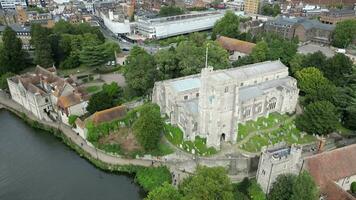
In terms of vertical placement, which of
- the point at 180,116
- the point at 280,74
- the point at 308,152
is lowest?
the point at 308,152

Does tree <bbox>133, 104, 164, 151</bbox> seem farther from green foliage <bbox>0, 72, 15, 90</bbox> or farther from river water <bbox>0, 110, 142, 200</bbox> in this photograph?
green foliage <bbox>0, 72, 15, 90</bbox>

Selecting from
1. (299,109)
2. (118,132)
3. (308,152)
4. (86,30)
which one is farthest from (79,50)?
(308,152)

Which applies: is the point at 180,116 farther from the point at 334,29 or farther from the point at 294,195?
the point at 334,29

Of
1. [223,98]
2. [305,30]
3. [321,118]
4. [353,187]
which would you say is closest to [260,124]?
[321,118]

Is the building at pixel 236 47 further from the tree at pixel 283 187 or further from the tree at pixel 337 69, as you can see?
the tree at pixel 283 187

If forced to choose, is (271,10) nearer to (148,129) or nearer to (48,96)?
(48,96)

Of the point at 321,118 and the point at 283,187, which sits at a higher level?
the point at 321,118

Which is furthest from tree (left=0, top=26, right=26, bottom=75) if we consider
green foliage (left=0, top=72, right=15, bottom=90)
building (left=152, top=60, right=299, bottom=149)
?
building (left=152, top=60, right=299, bottom=149)
